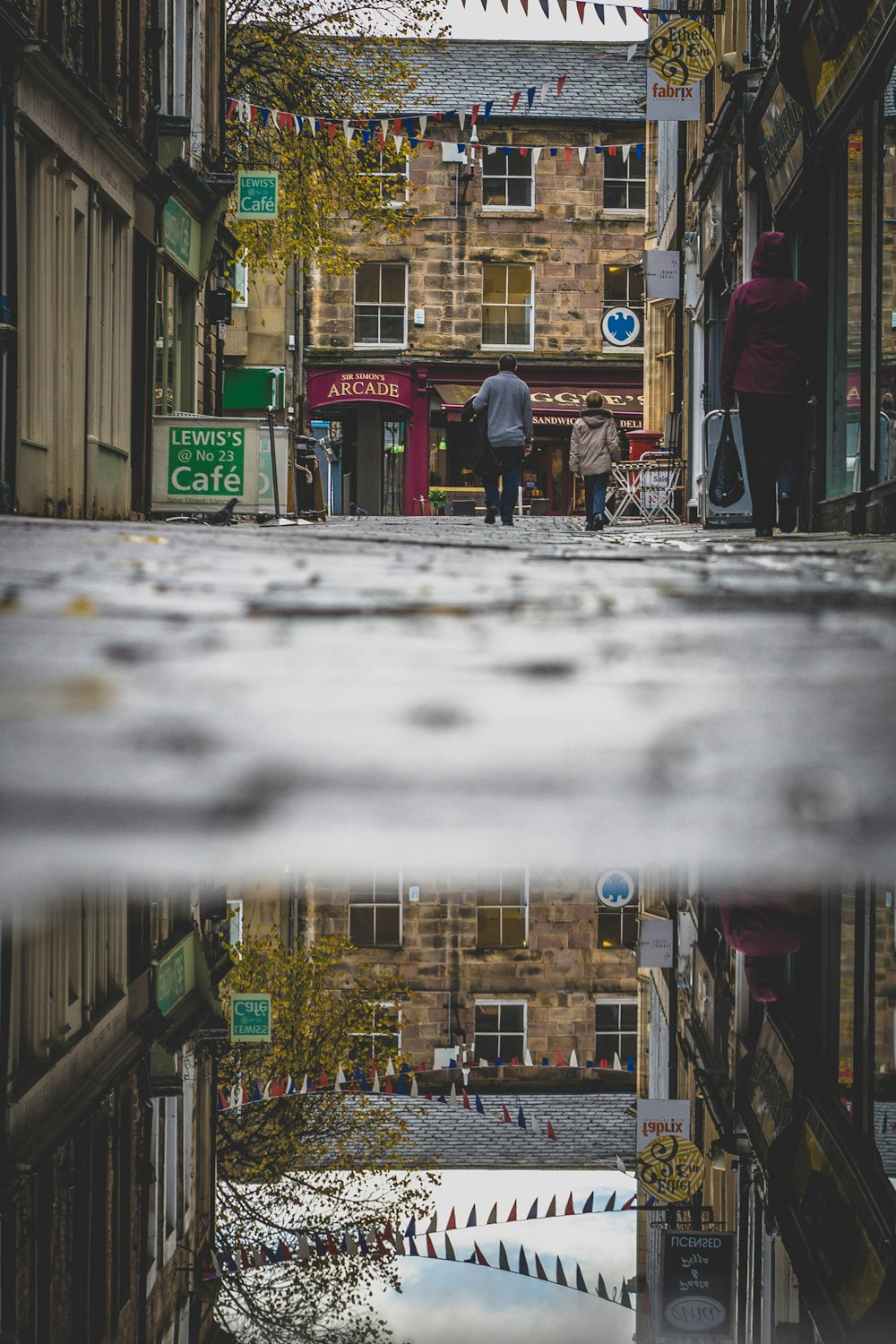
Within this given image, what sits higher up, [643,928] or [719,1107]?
[643,928]

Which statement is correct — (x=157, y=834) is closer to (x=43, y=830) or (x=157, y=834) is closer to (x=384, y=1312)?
(x=43, y=830)

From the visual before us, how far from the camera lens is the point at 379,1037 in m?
1.79

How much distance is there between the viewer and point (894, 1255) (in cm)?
119

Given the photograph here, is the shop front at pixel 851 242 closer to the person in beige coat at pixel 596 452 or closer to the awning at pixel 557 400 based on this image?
the person in beige coat at pixel 596 452

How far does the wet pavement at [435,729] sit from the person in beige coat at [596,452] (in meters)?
13.5

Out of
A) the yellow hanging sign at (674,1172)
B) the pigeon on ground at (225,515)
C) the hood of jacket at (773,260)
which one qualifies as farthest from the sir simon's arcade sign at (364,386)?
the yellow hanging sign at (674,1172)

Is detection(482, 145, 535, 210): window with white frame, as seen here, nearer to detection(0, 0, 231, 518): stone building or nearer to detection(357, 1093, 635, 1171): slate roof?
detection(0, 0, 231, 518): stone building

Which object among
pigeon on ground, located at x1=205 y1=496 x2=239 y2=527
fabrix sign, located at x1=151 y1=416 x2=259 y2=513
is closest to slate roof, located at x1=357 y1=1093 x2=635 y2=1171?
pigeon on ground, located at x1=205 y1=496 x2=239 y2=527

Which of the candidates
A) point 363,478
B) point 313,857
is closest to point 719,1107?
point 313,857

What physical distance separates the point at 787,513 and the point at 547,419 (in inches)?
1117

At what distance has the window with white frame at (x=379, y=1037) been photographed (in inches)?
68.9

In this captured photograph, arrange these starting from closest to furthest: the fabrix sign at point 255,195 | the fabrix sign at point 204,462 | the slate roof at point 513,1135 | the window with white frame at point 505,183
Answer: the slate roof at point 513,1135 < the fabrix sign at point 204,462 < the fabrix sign at point 255,195 < the window with white frame at point 505,183

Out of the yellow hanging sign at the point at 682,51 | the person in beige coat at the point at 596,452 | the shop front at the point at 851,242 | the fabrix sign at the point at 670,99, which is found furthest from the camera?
the fabrix sign at the point at 670,99

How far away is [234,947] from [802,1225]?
25.6 inches
